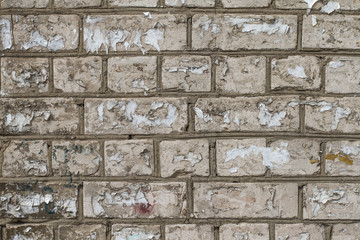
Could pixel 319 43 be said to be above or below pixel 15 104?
above

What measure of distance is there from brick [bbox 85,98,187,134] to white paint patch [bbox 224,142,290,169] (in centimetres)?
24

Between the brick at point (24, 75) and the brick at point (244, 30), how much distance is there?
0.66 metres

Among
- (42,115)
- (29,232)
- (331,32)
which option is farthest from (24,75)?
(331,32)

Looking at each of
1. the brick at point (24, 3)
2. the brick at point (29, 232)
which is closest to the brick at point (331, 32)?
the brick at point (24, 3)

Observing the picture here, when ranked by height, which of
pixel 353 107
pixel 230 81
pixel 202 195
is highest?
pixel 230 81

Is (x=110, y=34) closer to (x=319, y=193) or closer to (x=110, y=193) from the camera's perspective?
(x=110, y=193)

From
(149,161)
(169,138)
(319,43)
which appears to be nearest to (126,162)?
(149,161)

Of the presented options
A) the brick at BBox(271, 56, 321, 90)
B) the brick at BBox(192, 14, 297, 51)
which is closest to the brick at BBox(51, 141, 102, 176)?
the brick at BBox(192, 14, 297, 51)

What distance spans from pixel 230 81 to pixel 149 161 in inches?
19.0

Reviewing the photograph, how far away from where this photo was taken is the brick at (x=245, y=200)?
121 cm

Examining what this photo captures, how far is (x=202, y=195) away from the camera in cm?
121

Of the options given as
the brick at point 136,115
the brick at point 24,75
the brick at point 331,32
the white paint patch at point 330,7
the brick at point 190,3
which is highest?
the brick at point 190,3

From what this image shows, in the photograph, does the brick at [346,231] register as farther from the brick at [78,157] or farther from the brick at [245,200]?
the brick at [78,157]

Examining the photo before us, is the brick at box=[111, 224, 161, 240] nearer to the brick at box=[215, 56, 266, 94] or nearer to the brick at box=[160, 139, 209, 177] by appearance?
the brick at box=[160, 139, 209, 177]
